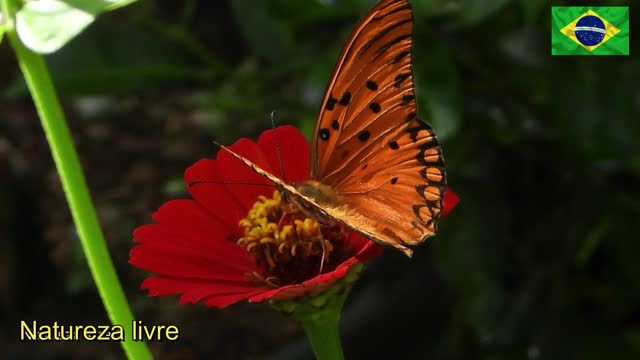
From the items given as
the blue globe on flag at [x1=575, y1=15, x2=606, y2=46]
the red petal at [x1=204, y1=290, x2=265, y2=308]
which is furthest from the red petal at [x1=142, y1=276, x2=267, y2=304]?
the blue globe on flag at [x1=575, y1=15, x2=606, y2=46]

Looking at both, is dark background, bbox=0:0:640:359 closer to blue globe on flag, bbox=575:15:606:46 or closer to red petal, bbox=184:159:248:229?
blue globe on flag, bbox=575:15:606:46

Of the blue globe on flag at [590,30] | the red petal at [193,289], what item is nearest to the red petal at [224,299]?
the red petal at [193,289]

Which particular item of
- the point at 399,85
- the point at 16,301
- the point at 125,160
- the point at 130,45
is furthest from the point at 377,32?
the point at 125,160

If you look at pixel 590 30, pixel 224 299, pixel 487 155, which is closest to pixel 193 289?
pixel 224 299

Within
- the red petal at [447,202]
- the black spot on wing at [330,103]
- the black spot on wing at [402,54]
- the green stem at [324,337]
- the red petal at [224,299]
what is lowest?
the green stem at [324,337]

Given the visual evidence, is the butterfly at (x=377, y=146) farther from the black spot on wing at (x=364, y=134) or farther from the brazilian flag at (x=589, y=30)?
the brazilian flag at (x=589, y=30)
